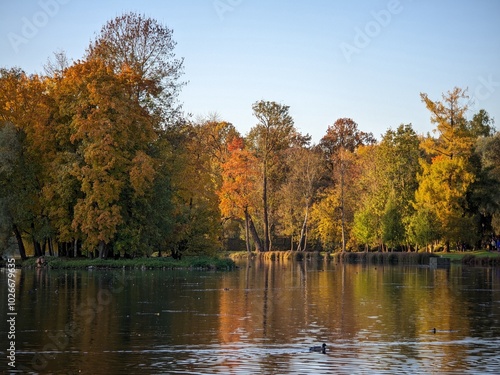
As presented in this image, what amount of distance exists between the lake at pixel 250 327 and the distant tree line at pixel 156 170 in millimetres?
13409

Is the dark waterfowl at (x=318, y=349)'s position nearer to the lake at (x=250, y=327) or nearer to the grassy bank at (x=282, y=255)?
the lake at (x=250, y=327)

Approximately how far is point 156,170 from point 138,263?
7329mm

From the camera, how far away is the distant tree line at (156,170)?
5659 centimetres

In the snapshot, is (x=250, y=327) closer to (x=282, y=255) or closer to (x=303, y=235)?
(x=282, y=255)

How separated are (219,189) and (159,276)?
3911 cm

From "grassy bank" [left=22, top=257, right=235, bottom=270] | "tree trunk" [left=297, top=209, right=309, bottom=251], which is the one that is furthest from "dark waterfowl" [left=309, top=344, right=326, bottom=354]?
"tree trunk" [left=297, top=209, right=309, bottom=251]

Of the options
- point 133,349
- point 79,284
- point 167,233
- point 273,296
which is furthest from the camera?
point 167,233

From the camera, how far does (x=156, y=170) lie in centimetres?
6059

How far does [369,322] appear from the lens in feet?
90.4

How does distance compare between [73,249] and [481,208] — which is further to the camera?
[481,208]

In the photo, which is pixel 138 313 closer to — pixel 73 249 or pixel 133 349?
pixel 133 349

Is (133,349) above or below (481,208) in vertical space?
below

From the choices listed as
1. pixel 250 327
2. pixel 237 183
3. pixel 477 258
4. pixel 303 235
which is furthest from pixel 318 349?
pixel 303 235

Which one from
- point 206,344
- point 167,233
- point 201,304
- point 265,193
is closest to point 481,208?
point 265,193
